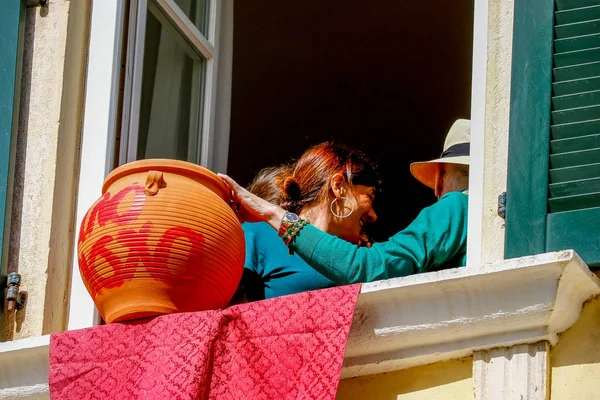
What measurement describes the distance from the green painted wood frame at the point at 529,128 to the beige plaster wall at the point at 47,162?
4.30ft

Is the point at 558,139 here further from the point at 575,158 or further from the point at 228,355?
the point at 228,355

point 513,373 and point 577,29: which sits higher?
point 577,29

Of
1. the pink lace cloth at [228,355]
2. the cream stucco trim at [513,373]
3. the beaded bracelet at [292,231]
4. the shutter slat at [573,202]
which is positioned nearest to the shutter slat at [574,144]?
the shutter slat at [573,202]

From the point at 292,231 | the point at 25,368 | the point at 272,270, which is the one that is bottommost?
the point at 25,368

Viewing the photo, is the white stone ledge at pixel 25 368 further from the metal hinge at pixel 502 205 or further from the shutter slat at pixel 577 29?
the shutter slat at pixel 577 29

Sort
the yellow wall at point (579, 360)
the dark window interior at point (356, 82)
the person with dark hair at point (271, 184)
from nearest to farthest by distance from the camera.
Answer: the yellow wall at point (579, 360) < the person with dark hair at point (271, 184) < the dark window interior at point (356, 82)

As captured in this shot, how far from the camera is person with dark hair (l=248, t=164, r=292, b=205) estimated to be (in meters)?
4.70

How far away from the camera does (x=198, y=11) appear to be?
4.99 m

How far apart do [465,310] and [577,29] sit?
77cm

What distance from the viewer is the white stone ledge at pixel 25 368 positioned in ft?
13.4

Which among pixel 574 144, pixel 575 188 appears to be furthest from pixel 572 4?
pixel 575 188

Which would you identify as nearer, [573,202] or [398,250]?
[573,202]

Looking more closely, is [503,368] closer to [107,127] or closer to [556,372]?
[556,372]

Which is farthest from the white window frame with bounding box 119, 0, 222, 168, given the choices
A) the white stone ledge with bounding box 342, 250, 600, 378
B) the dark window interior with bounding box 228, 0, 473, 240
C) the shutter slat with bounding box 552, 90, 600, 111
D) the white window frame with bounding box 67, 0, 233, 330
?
the dark window interior with bounding box 228, 0, 473, 240
